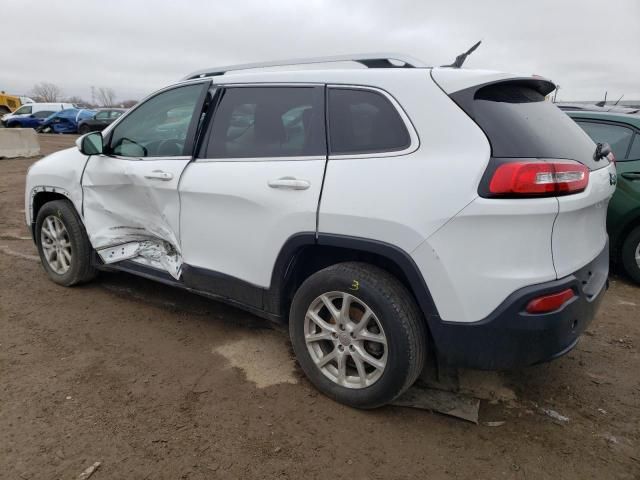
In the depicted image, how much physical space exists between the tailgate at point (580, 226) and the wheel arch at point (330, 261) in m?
0.62

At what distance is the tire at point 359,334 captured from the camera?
2438 mm

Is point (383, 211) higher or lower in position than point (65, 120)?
higher

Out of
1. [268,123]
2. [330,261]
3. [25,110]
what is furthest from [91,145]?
[25,110]

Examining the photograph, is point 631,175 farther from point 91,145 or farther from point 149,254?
point 91,145

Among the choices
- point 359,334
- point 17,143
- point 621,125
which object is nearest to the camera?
point 359,334

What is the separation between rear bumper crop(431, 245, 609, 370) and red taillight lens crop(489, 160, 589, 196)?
16.3 inches

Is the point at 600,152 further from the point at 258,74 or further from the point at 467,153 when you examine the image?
the point at 258,74

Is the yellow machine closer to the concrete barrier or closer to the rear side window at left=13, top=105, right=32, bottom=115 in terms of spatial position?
the rear side window at left=13, top=105, right=32, bottom=115

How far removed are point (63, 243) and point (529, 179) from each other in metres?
3.83

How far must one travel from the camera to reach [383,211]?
2.38m

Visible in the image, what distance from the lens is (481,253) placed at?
2178 millimetres

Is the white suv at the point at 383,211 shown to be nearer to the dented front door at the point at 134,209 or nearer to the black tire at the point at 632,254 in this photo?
the dented front door at the point at 134,209

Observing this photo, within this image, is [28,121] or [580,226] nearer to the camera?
[580,226]

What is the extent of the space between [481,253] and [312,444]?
1.26 metres
